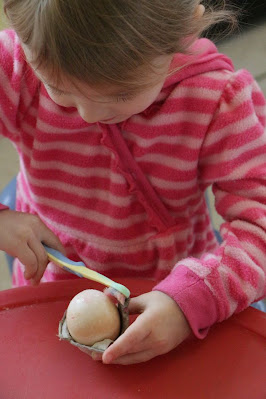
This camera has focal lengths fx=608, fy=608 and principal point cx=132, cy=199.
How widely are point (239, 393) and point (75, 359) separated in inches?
6.6

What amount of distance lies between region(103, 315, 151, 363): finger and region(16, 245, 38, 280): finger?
0.47ft

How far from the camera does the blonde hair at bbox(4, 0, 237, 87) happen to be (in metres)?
0.48

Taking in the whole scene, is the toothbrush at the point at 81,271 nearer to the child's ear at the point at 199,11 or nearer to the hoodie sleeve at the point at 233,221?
the hoodie sleeve at the point at 233,221

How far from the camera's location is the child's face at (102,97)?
1.77ft

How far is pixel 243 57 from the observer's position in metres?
1.83

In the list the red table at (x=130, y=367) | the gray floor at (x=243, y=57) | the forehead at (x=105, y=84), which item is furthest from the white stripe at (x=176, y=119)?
the gray floor at (x=243, y=57)

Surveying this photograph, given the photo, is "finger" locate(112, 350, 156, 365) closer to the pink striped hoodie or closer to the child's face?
the pink striped hoodie

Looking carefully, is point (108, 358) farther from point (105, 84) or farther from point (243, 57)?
point (243, 57)

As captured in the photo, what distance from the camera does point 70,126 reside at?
72cm

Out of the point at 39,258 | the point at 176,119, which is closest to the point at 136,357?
the point at 39,258

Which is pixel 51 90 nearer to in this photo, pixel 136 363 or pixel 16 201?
pixel 136 363

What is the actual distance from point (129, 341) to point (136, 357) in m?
0.03

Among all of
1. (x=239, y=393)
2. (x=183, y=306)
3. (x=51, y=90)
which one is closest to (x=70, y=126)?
(x=51, y=90)

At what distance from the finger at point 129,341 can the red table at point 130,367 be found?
0.03 meters
